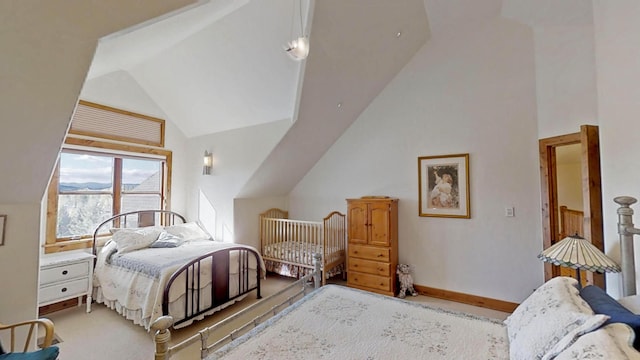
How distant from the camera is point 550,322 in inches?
49.8

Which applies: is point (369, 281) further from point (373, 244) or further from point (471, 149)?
point (471, 149)

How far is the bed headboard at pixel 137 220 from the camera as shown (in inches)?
151

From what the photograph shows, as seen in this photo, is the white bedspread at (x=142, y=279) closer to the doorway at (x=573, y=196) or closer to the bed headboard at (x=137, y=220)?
the bed headboard at (x=137, y=220)

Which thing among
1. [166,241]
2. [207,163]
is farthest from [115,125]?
[166,241]

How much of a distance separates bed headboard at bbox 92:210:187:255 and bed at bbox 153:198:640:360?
3303 millimetres

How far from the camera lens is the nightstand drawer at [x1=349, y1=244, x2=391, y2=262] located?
3.78 meters

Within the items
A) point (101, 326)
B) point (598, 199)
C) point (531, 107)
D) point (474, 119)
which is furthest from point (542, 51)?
point (101, 326)

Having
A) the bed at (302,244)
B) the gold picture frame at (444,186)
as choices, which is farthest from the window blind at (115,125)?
the gold picture frame at (444,186)

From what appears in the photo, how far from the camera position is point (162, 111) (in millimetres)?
4574

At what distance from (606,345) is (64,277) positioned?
4.46 metres

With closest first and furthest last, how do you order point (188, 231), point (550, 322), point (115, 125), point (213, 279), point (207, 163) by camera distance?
1. point (550, 322)
2. point (213, 279)
3. point (115, 125)
4. point (188, 231)
5. point (207, 163)

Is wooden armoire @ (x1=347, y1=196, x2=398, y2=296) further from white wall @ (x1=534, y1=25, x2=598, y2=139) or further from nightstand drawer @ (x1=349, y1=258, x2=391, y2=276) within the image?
white wall @ (x1=534, y1=25, x2=598, y2=139)

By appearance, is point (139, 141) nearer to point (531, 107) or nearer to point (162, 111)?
point (162, 111)

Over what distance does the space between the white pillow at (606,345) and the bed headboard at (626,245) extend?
790 mm
